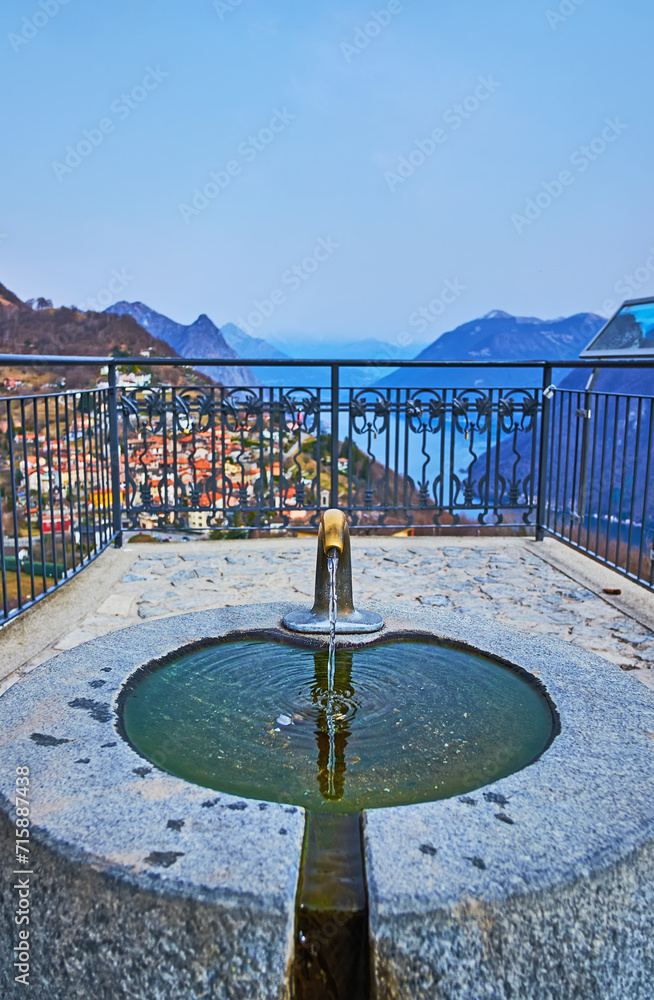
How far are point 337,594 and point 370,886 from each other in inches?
62.3

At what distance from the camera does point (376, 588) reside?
432cm

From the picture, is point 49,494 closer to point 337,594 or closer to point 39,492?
point 39,492

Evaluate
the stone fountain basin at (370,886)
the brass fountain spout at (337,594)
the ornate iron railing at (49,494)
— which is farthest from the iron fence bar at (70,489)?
the stone fountain basin at (370,886)

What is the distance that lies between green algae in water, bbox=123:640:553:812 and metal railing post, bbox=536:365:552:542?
340 centimetres

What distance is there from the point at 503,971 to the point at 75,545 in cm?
388

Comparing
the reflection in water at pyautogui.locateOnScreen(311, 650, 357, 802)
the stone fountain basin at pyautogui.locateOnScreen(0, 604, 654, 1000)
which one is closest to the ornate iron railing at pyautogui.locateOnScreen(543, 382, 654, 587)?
the reflection in water at pyautogui.locateOnScreen(311, 650, 357, 802)

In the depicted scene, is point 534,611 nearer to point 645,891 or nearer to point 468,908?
point 645,891

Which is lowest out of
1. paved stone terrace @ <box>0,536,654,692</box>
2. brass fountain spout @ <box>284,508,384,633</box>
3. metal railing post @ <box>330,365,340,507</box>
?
paved stone terrace @ <box>0,536,654,692</box>

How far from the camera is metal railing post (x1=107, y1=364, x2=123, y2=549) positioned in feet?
17.1

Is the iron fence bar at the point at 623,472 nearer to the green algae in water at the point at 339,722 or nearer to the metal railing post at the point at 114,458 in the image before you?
the green algae in water at the point at 339,722

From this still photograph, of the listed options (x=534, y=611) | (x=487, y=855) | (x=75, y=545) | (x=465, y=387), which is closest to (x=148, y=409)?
(x=75, y=545)

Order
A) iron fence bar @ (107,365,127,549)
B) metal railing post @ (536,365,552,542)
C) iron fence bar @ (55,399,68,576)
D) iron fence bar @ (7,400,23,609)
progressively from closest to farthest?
iron fence bar @ (7,400,23,609) → iron fence bar @ (55,399,68,576) → iron fence bar @ (107,365,127,549) → metal railing post @ (536,365,552,542)

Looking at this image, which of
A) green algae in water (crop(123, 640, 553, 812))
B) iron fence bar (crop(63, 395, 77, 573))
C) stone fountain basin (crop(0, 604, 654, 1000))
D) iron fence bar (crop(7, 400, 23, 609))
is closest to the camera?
stone fountain basin (crop(0, 604, 654, 1000))

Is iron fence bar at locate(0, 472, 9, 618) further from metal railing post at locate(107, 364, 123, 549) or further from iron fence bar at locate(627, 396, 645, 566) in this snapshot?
iron fence bar at locate(627, 396, 645, 566)
